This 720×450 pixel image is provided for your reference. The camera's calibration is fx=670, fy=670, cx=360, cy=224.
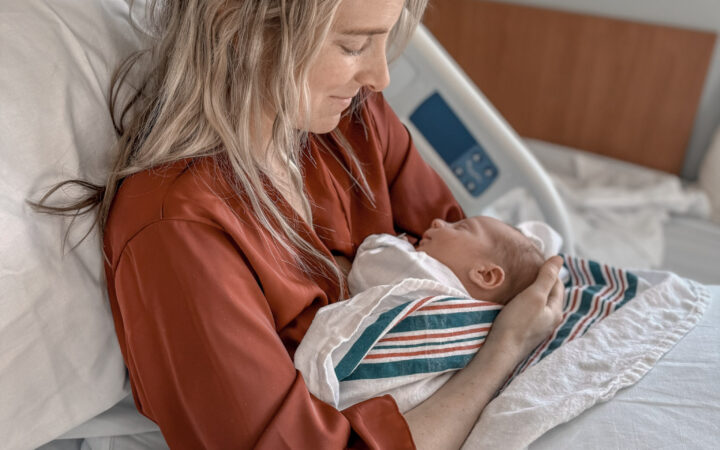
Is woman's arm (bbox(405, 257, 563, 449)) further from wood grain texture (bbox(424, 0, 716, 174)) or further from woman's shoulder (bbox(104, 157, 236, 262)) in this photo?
wood grain texture (bbox(424, 0, 716, 174))

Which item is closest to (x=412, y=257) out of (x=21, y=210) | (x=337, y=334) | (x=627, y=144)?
(x=337, y=334)

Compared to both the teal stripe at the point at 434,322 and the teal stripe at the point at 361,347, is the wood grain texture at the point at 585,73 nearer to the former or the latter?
the teal stripe at the point at 434,322

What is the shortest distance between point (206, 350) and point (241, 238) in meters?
0.19

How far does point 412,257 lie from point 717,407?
58cm

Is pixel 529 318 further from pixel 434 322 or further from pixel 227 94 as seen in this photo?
pixel 227 94

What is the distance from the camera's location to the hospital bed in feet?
3.44

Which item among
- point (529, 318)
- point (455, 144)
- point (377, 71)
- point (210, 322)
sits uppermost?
point (377, 71)

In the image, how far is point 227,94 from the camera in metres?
1.13

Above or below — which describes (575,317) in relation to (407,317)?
below

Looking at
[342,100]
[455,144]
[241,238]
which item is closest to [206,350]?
[241,238]

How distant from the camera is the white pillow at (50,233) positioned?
104cm

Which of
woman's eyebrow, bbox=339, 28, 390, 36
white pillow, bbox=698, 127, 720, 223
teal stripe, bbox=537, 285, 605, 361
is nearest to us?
woman's eyebrow, bbox=339, 28, 390, 36

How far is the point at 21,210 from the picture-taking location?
105 cm

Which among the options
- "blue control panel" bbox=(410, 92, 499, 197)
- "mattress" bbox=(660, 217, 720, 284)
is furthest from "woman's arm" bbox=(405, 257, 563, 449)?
"mattress" bbox=(660, 217, 720, 284)
